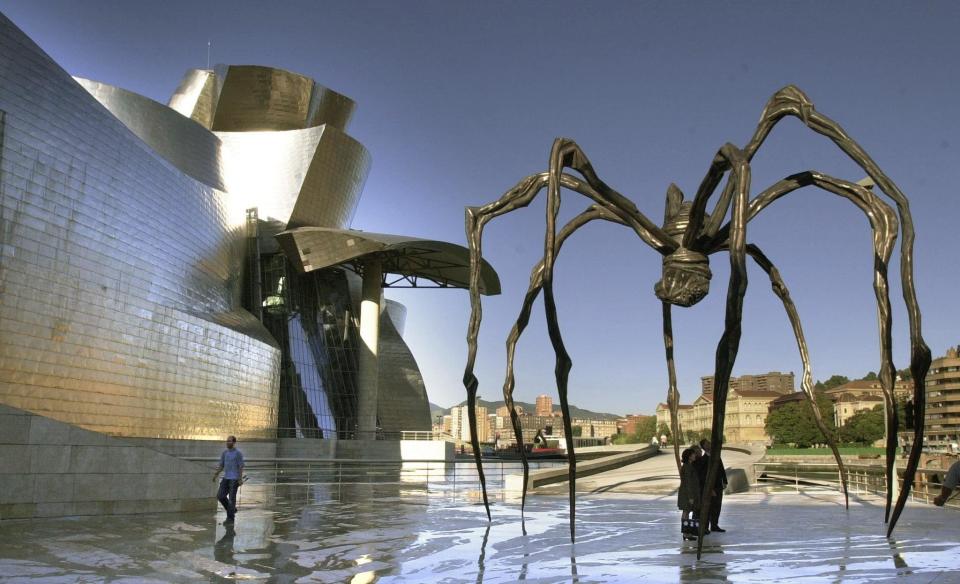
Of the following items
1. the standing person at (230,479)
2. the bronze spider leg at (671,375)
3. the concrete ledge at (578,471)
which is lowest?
the concrete ledge at (578,471)

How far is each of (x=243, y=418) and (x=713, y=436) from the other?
1210 inches

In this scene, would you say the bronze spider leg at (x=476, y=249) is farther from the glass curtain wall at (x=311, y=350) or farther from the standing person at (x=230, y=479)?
the glass curtain wall at (x=311, y=350)

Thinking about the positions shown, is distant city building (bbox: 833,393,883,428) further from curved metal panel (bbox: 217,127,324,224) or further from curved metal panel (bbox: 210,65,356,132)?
curved metal panel (bbox: 217,127,324,224)

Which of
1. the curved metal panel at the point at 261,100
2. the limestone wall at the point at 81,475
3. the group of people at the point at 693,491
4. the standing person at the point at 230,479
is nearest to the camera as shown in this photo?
the group of people at the point at 693,491

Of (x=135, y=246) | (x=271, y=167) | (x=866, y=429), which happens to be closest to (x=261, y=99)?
(x=271, y=167)

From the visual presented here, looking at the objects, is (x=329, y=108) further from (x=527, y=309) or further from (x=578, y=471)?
(x=527, y=309)

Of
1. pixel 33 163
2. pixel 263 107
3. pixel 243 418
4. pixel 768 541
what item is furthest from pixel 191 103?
pixel 768 541

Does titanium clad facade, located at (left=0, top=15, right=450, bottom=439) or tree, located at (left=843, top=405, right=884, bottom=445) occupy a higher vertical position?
titanium clad facade, located at (left=0, top=15, right=450, bottom=439)

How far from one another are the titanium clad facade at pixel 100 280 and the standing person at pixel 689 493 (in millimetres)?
17987

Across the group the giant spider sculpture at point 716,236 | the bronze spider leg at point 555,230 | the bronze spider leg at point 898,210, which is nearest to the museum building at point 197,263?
the giant spider sculpture at point 716,236

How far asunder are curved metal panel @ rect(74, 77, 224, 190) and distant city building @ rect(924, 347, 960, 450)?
80.6 metres

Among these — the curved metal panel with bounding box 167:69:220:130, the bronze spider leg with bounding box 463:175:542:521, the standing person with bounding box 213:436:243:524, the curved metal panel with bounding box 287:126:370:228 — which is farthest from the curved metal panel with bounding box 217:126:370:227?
the bronze spider leg with bounding box 463:175:542:521

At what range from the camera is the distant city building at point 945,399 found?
3349 inches

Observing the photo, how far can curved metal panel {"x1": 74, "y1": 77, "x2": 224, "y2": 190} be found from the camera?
121 ft
